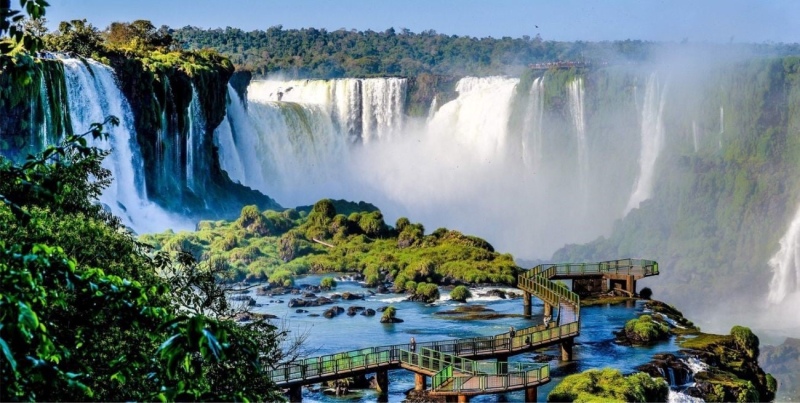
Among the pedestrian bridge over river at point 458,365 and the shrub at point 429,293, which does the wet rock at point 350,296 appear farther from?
the pedestrian bridge over river at point 458,365

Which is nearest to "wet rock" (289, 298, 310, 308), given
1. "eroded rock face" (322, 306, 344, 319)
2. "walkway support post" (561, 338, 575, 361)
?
"eroded rock face" (322, 306, 344, 319)

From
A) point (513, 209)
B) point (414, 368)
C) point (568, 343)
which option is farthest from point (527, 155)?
point (414, 368)

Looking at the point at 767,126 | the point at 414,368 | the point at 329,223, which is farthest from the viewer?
the point at 767,126

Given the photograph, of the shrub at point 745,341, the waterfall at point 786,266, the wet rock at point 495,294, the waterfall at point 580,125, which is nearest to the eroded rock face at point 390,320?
the wet rock at point 495,294

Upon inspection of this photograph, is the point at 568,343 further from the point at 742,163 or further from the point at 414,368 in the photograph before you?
the point at 742,163

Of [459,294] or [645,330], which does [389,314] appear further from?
[645,330]

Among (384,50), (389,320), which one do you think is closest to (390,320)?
(389,320)
